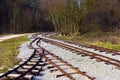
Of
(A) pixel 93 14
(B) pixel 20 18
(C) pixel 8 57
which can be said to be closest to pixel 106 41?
(C) pixel 8 57

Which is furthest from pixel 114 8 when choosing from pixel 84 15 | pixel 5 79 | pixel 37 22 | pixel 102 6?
pixel 37 22

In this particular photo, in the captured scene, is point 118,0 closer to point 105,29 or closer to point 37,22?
point 105,29

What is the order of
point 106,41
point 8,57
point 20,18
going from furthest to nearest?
point 20,18, point 106,41, point 8,57

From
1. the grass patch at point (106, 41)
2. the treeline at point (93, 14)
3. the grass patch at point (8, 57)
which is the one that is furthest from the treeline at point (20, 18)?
the grass patch at point (8, 57)

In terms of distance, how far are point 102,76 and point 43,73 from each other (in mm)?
2445

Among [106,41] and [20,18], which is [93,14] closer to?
[106,41]

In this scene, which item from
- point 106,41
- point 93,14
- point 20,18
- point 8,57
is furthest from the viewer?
point 20,18

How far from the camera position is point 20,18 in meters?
89.8

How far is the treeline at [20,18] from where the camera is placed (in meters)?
87.8

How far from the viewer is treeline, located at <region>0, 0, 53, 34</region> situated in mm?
87812

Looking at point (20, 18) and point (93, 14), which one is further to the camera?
point (20, 18)

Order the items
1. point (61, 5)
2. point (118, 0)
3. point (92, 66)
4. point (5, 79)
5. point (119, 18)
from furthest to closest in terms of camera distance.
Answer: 1. point (61, 5)
2. point (118, 0)
3. point (119, 18)
4. point (92, 66)
5. point (5, 79)

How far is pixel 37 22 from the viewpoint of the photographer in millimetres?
92938

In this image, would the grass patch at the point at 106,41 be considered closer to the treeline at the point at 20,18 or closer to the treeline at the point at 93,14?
the treeline at the point at 93,14
